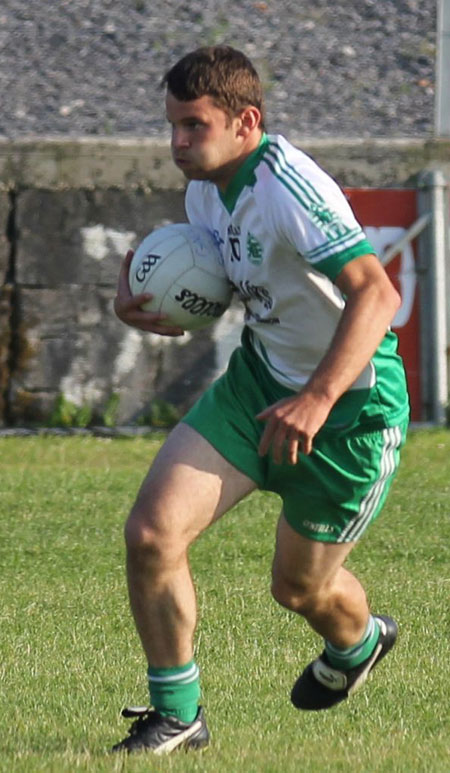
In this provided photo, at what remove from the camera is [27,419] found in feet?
38.3

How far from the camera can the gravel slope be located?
18703 mm

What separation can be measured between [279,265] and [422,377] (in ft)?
25.6

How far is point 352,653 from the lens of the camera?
4.81m

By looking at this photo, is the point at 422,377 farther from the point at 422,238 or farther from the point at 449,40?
the point at 449,40

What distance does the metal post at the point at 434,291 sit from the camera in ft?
39.2

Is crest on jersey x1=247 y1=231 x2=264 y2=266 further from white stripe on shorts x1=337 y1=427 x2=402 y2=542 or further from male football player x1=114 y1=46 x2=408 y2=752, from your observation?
white stripe on shorts x1=337 y1=427 x2=402 y2=542

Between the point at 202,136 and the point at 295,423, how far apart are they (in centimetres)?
91

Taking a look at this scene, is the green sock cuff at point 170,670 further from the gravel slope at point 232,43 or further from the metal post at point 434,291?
the gravel slope at point 232,43

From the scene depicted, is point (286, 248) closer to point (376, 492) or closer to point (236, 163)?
point (236, 163)

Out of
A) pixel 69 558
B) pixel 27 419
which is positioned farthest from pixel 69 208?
pixel 69 558

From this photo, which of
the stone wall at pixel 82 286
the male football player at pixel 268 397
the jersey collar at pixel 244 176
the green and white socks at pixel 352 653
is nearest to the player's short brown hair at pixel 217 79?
the male football player at pixel 268 397

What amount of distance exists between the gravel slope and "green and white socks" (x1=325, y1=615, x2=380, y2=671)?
547 inches

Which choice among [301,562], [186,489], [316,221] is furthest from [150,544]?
[316,221]

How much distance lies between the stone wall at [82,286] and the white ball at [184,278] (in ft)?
22.8
